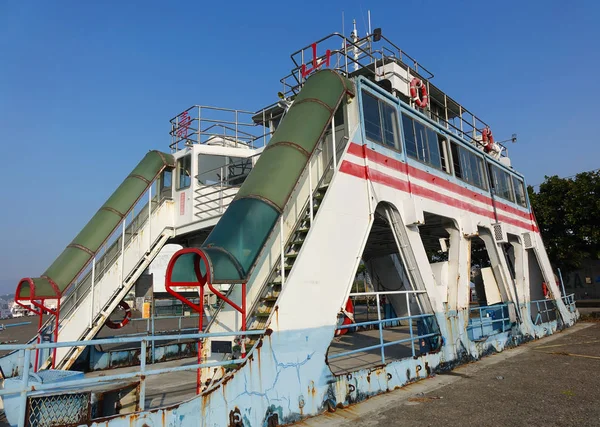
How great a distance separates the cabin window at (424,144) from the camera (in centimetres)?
1119

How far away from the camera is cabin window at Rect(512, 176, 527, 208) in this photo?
19125mm

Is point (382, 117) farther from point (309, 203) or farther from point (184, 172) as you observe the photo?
point (184, 172)

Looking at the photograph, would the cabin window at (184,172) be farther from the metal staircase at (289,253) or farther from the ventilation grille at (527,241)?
the ventilation grille at (527,241)

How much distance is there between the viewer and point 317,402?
686cm

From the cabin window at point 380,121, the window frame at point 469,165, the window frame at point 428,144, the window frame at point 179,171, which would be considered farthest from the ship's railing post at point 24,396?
the window frame at point 469,165

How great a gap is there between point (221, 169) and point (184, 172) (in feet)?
3.93

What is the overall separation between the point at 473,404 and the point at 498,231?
8.72 meters

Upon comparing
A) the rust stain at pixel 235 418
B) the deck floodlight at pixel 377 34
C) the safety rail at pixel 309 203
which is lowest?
the rust stain at pixel 235 418

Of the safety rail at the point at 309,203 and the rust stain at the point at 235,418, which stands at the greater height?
the safety rail at the point at 309,203

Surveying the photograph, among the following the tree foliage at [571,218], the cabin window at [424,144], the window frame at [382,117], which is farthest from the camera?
the tree foliage at [571,218]

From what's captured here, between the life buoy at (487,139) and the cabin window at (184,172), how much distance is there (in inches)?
478

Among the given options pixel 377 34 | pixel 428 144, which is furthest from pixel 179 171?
pixel 428 144

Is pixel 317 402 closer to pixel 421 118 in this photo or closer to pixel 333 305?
pixel 333 305

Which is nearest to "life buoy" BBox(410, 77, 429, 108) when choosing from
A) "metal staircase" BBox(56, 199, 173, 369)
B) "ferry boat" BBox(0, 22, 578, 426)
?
"ferry boat" BBox(0, 22, 578, 426)
